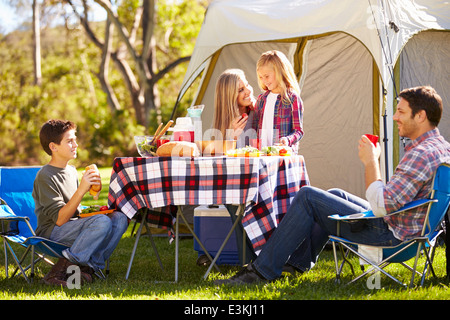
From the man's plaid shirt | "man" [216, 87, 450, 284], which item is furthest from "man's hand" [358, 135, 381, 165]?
the man's plaid shirt

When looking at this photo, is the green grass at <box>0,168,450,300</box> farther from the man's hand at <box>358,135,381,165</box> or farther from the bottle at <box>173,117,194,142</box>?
the bottle at <box>173,117,194,142</box>

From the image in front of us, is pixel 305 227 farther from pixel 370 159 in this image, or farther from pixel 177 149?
pixel 177 149

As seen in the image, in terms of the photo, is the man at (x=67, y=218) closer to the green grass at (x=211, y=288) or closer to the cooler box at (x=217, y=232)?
the green grass at (x=211, y=288)

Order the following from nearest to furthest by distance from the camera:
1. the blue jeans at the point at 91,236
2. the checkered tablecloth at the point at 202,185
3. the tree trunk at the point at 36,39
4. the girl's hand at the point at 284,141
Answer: the checkered tablecloth at the point at 202,185 → the blue jeans at the point at 91,236 → the girl's hand at the point at 284,141 → the tree trunk at the point at 36,39

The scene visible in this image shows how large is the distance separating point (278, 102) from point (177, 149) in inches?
41.4

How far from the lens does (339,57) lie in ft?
19.6

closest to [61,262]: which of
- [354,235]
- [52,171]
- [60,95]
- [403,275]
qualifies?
[52,171]

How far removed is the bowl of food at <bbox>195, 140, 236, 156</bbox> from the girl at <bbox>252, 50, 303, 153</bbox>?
1.67 feet

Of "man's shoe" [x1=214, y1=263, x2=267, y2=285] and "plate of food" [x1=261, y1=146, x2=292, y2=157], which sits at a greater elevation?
"plate of food" [x1=261, y1=146, x2=292, y2=157]

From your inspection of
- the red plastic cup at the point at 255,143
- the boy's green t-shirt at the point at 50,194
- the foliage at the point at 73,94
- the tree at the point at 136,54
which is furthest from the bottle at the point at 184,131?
the foliage at the point at 73,94

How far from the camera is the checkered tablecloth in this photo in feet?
11.2

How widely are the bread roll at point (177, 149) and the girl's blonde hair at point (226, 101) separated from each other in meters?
0.64

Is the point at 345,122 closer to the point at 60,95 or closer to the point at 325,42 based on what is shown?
the point at 325,42

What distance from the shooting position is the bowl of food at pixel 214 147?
11.8 feet
